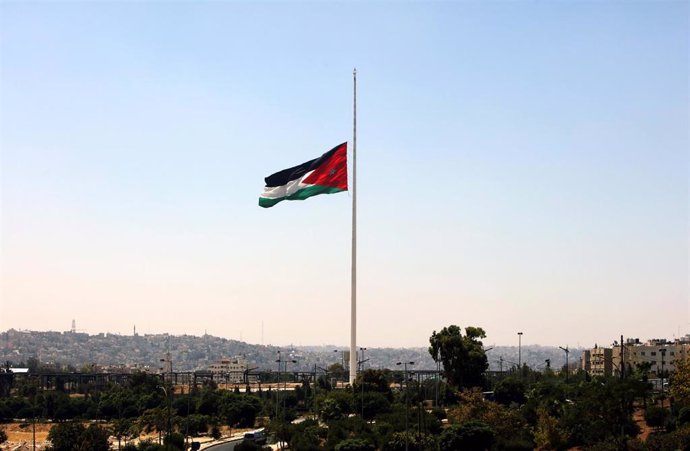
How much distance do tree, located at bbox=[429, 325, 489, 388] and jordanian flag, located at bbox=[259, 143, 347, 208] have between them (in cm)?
3040

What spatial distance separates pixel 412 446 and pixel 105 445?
78.2 ft

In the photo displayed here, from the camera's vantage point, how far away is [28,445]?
275 feet

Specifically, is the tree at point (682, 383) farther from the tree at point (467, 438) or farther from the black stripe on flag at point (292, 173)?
the black stripe on flag at point (292, 173)

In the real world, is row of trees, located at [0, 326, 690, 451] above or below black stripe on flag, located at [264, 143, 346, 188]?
below

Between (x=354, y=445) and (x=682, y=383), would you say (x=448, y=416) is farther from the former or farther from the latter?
(x=682, y=383)

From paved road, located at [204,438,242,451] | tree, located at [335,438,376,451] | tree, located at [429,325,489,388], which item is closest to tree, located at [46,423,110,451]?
paved road, located at [204,438,242,451]

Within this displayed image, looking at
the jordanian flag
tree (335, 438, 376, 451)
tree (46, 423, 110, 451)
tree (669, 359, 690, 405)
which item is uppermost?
the jordanian flag

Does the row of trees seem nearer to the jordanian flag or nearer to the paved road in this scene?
the paved road

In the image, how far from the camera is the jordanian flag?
68.8 m

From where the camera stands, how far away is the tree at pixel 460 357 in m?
93.1

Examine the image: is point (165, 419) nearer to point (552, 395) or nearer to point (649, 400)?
point (552, 395)

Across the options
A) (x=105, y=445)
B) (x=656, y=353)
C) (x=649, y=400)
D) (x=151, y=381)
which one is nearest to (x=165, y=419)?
(x=105, y=445)

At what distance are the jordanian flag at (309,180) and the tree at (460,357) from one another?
99.8 ft

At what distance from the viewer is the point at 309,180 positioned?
69188 millimetres
